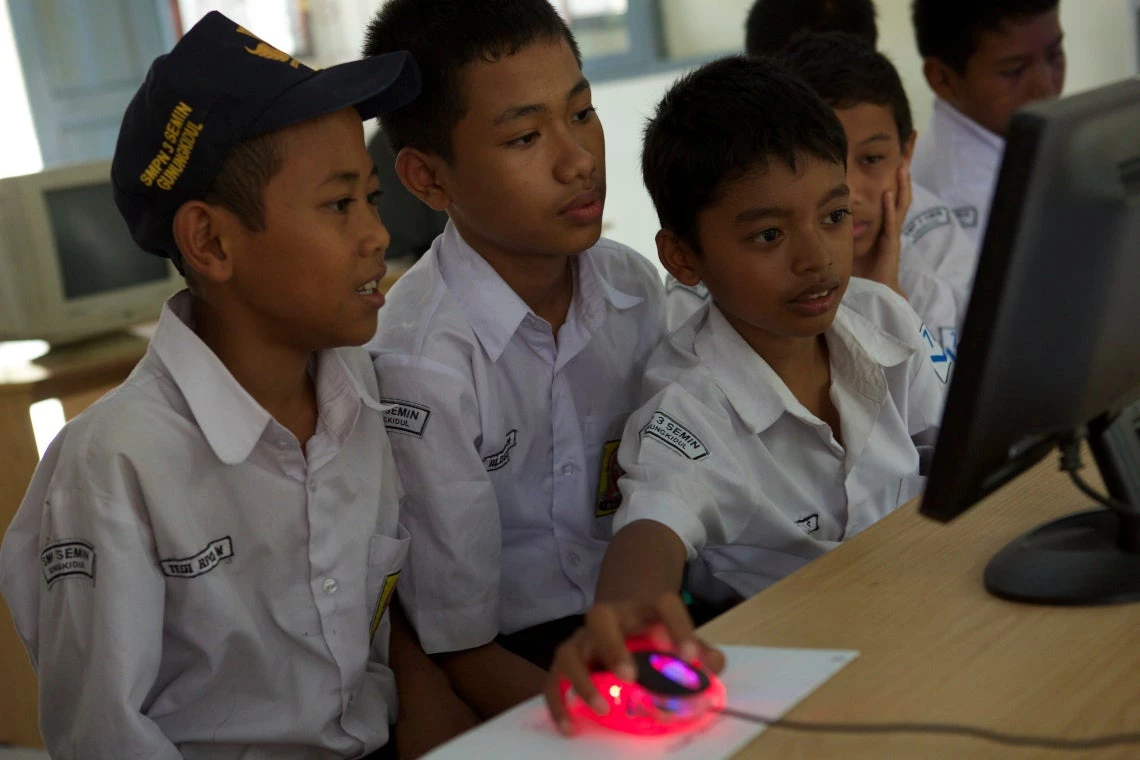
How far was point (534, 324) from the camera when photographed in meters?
1.67

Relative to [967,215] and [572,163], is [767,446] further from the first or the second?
[967,215]

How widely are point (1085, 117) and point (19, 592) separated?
3.66 ft

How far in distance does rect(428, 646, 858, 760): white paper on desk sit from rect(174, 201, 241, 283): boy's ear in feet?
2.29

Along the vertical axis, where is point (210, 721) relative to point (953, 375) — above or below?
below

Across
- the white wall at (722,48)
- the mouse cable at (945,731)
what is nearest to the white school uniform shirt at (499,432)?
the mouse cable at (945,731)

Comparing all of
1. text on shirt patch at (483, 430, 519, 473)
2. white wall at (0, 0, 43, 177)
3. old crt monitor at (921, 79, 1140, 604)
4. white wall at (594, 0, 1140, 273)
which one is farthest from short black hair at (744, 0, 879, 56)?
white wall at (0, 0, 43, 177)

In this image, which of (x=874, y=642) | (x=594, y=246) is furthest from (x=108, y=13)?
(x=874, y=642)

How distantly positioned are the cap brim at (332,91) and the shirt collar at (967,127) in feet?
5.35

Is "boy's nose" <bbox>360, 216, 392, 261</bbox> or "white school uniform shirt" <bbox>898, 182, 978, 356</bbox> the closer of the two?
"boy's nose" <bbox>360, 216, 392, 261</bbox>

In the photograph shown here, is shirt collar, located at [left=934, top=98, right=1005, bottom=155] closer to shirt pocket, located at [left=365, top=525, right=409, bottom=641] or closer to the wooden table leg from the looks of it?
shirt pocket, located at [left=365, top=525, right=409, bottom=641]

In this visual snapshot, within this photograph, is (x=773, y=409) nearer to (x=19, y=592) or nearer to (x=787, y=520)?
(x=787, y=520)

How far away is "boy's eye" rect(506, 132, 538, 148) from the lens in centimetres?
164

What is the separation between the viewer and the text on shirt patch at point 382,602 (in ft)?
4.79

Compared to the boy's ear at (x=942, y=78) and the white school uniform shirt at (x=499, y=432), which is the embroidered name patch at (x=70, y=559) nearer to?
the white school uniform shirt at (x=499, y=432)
